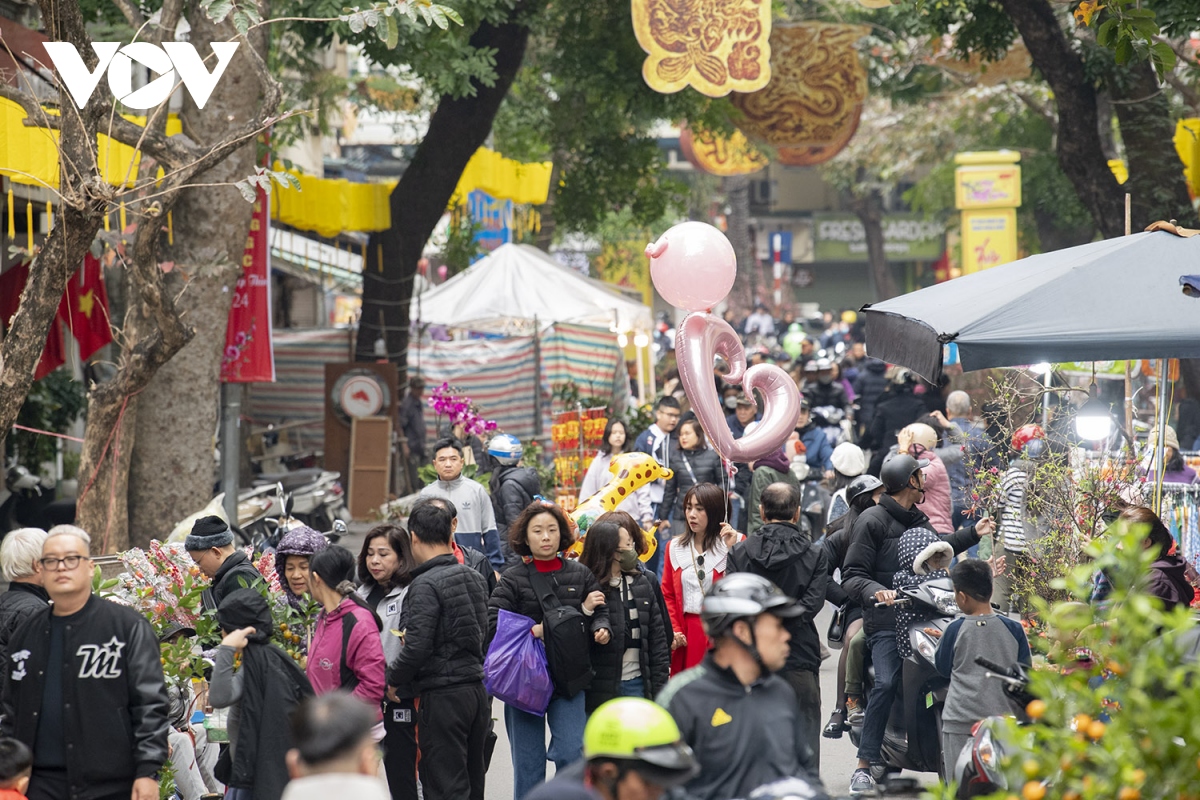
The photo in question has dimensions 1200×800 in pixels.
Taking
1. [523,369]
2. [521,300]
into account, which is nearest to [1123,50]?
[521,300]

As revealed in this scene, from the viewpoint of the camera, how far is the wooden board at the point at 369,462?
17.5m

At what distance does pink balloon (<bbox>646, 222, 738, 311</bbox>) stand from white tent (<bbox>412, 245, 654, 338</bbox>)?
33.3 feet

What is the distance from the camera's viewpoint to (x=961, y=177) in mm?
22188

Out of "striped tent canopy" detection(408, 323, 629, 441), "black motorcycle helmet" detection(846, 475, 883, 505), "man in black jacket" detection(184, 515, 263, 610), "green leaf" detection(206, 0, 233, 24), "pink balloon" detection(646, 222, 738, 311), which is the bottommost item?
"man in black jacket" detection(184, 515, 263, 610)

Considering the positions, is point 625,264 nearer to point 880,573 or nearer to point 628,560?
point 880,573

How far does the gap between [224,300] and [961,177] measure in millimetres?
14399

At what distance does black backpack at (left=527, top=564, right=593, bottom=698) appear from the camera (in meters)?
6.52

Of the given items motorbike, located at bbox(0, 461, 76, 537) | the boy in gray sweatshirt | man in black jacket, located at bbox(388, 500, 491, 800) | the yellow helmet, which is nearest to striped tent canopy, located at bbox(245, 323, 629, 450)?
motorbike, located at bbox(0, 461, 76, 537)

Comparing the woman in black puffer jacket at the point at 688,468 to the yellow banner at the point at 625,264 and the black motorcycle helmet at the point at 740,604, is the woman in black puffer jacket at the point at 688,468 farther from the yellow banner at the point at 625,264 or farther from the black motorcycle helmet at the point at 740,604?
the yellow banner at the point at 625,264

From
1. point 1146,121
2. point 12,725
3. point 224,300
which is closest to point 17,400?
point 12,725

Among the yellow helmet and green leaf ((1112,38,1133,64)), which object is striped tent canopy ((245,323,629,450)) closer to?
green leaf ((1112,38,1133,64))

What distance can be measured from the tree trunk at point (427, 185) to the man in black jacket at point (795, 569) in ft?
31.6

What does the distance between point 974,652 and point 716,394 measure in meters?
3.18

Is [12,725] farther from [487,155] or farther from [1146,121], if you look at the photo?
[487,155]
